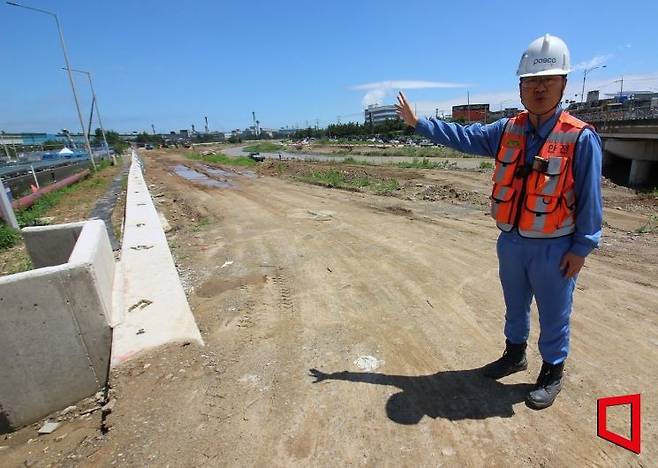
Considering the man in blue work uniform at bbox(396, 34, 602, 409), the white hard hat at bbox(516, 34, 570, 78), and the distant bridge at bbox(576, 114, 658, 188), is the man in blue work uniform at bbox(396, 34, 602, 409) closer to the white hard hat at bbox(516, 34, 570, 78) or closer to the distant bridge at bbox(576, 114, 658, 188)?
the white hard hat at bbox(516, 34, 570, 78)

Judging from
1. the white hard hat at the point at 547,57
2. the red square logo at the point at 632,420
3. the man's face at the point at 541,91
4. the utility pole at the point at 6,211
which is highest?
the white hard hat at the point at 547,57

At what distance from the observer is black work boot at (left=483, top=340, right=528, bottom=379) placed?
2914mm

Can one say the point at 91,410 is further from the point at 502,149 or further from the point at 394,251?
the point at 394,251

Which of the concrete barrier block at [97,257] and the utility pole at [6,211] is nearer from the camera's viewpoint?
the concrete barrier block at [97,257]

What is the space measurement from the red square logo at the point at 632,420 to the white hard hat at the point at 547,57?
2.21 m

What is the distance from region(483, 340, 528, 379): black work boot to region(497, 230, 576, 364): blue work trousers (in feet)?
0.73

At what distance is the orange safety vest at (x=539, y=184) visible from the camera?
224cm

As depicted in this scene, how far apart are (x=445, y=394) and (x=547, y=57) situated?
233 cm

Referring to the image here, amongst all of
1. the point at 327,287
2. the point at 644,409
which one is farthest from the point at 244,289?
the point at 644,409

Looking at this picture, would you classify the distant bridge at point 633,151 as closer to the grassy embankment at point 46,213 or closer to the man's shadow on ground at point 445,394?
the man's shadow on ground at point 445,394

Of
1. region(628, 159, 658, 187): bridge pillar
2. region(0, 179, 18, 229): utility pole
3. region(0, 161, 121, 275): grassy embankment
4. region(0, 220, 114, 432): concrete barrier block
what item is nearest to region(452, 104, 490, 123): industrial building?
region(628, 159, 658, 187): bridge pillar

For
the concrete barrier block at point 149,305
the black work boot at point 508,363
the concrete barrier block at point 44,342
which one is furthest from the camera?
the concrete barrier block at point 149,305

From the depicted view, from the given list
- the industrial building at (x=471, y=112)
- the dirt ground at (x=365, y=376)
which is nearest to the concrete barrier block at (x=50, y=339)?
the dirt ground at (x=365, y=376)

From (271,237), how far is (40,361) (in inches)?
194
